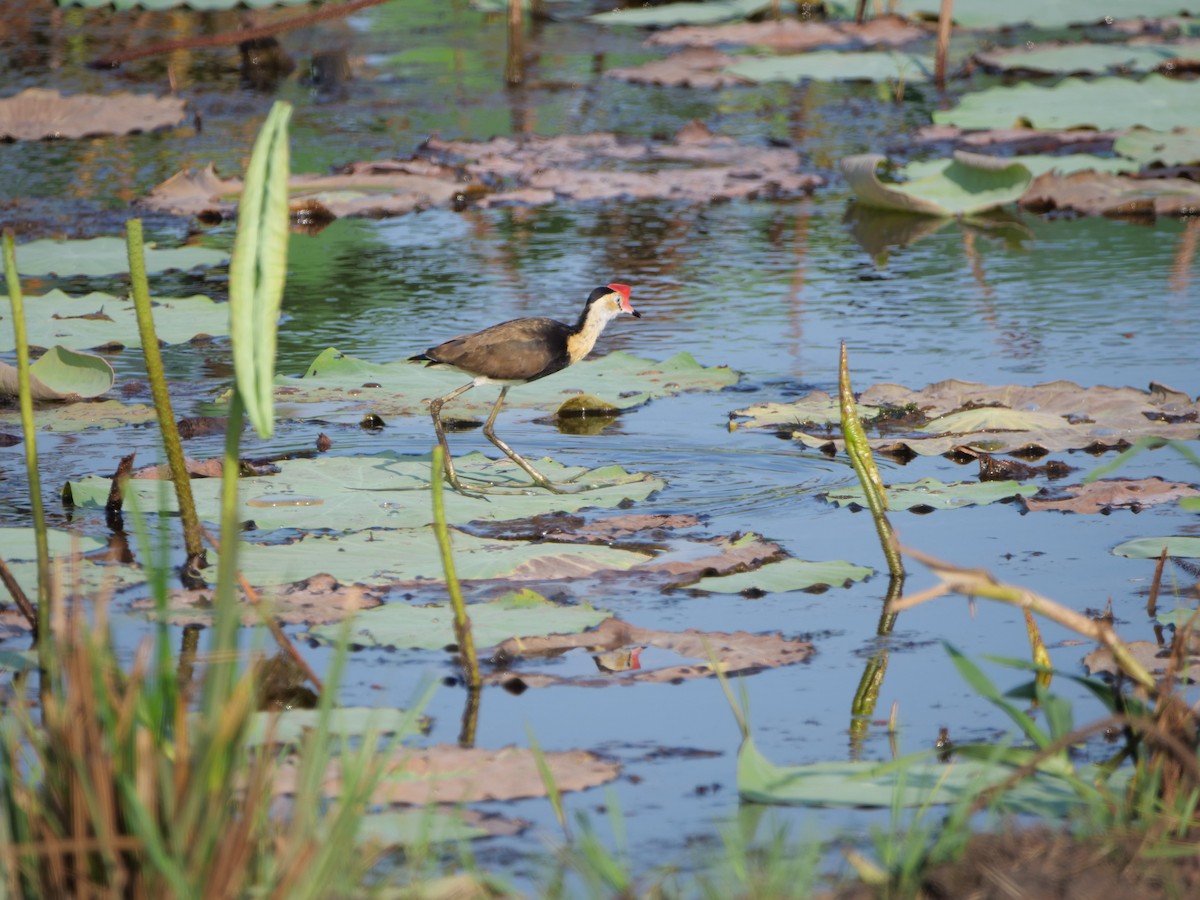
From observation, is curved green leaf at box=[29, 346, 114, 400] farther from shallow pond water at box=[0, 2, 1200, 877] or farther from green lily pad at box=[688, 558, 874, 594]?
green lily pad at box=[688, 558, 874, 594]

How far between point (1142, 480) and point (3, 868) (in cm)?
364

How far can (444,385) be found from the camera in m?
6.49

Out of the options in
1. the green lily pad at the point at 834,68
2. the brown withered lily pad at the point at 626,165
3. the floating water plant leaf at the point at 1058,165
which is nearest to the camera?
the floating water plant leaf at the point at 1058,165

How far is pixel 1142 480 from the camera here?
5066 millimetres

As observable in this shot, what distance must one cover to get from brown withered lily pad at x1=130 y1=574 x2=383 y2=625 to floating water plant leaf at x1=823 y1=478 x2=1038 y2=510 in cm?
157

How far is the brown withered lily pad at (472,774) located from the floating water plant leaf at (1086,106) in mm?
8570

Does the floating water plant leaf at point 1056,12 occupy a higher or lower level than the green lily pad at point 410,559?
higher

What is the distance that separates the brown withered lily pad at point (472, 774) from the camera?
3.14 metres

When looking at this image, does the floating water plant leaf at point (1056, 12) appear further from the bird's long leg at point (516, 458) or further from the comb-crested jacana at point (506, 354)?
the bird's long leg at point (516, 458)

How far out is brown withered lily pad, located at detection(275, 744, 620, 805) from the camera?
124 inches

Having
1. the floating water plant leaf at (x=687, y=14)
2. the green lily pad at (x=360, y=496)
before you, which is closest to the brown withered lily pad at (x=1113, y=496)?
the green lily pad at (x=360, y=496)

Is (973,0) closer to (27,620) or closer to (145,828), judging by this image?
(27,620)

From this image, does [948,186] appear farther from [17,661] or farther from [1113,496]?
[17,661]

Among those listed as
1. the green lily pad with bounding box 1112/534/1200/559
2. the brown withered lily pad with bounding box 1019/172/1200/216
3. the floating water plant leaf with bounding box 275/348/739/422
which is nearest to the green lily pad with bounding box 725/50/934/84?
the brown withered lily pad with bounding box 1019/172/1200/216
